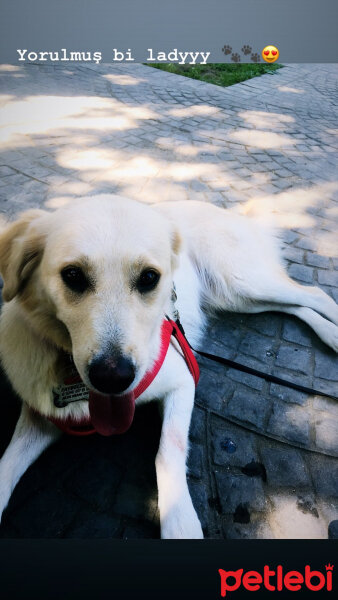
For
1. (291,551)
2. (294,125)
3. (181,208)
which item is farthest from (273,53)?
(294,125)

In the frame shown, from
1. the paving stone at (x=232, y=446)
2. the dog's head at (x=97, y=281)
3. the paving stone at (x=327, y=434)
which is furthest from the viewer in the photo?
the paving stone at (x=327, y=434)

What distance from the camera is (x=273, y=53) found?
173 cm

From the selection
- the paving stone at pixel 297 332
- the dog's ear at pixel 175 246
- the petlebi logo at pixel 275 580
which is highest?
the dog's ear at pixel 175 246

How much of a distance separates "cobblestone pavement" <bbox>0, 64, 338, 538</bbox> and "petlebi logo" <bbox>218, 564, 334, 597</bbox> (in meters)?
0.36

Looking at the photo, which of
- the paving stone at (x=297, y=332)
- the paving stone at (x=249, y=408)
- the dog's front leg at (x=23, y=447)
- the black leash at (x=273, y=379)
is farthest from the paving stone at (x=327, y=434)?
the dog's front leg at (x=23, y=447)

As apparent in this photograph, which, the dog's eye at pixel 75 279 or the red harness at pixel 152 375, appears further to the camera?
the red harness at pixel 152 375

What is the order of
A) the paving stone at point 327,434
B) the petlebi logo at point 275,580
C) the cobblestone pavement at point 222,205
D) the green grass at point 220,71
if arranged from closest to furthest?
the petlebi logo at point 275,580, the cobblestone pavement at point 222,205, the paving stone at point 327,434, the green grass at point 220,71

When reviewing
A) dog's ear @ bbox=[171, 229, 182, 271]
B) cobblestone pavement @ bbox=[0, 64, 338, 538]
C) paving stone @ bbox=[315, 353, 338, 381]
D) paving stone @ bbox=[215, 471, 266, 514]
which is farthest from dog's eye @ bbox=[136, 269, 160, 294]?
paving stone @ bbox=[315, 353, 338, 381]

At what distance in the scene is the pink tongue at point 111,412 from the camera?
146 cm

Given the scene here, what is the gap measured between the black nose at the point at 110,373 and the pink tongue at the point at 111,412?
242mm

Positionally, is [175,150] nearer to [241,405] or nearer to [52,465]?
[241,405]

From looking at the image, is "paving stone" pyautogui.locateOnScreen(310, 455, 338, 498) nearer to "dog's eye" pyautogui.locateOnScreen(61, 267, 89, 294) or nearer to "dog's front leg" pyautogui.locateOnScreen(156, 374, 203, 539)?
"dog's front leg" pyautogui.locateOnScreen(156, 374, 203, 539)

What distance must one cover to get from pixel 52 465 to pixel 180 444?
0.62 m

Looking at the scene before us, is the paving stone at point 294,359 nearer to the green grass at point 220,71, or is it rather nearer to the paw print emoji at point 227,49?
the paw print emoji at point 227,49
